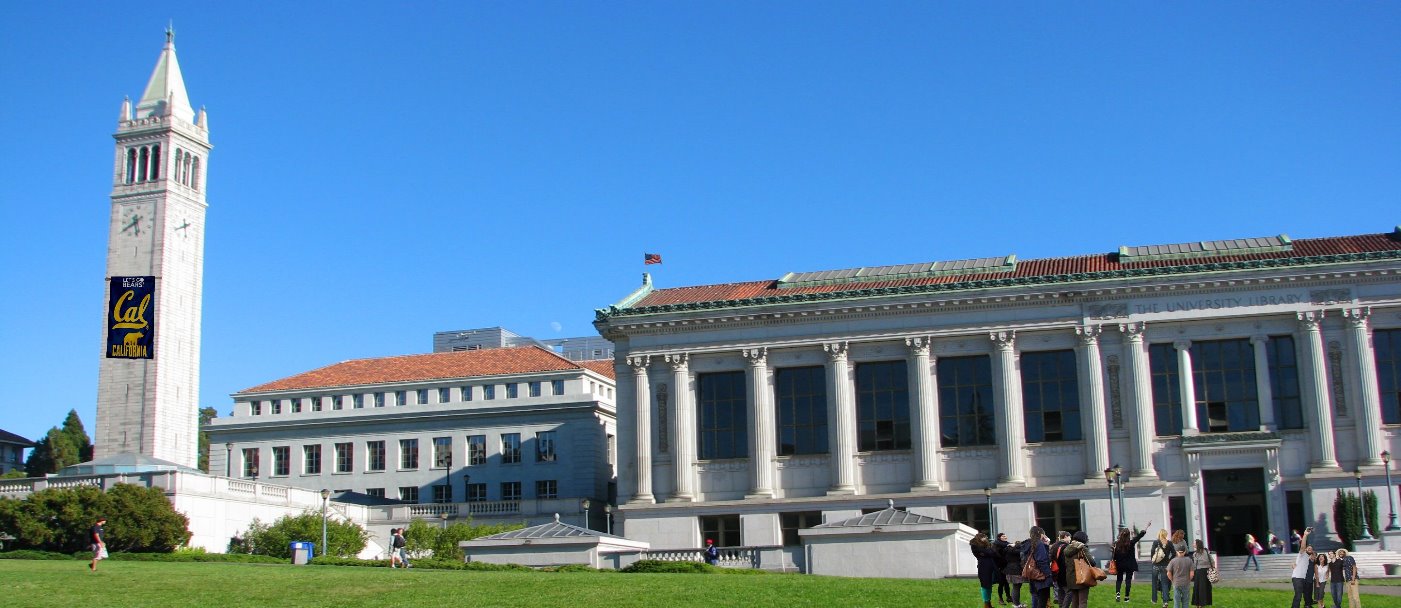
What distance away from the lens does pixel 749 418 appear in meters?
66.1

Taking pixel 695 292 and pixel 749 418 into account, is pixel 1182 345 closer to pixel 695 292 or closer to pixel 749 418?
pixel 749 418

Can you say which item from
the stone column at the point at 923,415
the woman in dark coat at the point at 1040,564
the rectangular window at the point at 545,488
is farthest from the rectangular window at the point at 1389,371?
the rectangular window at the point at 545,488

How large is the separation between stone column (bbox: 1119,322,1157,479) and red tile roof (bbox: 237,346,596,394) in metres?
34.9

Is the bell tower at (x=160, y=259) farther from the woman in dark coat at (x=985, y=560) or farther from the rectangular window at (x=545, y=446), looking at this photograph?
the woman in dark coat at (x=985, y=560)

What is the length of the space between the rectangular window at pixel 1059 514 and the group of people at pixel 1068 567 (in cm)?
2757

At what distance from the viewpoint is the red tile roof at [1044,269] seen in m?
63.8

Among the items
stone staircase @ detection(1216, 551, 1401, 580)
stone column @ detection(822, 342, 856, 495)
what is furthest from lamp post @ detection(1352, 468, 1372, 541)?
stone column @ detection(822, 342, 856, 495)

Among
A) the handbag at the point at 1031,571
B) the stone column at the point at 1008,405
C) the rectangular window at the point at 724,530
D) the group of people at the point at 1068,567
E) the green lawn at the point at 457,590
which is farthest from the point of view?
the rectangular window at the point at 724,530

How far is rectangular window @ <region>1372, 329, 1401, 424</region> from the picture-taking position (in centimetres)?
5994

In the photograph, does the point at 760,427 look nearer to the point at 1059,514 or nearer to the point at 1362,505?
the point at 1059,514

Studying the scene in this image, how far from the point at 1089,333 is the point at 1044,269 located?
6508mm

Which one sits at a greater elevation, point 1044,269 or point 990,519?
point 1044,269

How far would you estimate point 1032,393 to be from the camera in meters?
63.8

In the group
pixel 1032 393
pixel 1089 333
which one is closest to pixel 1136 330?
pixel 1089 333
